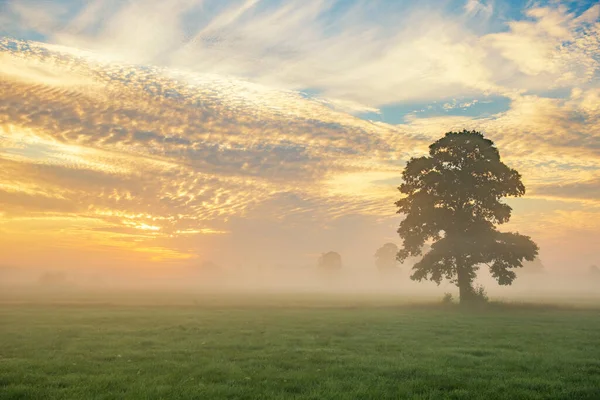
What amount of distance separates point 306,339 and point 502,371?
38.4 ft

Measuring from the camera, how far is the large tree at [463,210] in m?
48.1

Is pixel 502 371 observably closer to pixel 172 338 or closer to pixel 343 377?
pixel 343 377

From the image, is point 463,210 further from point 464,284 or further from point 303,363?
point 303,363

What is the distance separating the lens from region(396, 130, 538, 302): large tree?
158 feet

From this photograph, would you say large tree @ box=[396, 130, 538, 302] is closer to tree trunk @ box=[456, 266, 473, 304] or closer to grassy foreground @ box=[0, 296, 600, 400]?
tree trunk @ box=[456, 266, 473, 304]

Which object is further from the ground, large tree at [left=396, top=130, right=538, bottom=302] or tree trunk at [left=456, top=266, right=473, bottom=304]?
large tree at [left=396, top=130, right=538, bottom=302]

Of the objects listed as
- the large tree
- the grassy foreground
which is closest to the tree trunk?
the large tree

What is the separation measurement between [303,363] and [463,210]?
38.1 meters

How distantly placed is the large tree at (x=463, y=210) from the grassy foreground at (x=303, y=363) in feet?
62.0

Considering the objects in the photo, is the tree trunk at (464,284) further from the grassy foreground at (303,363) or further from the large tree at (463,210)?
the grassy foreground at (303,363)

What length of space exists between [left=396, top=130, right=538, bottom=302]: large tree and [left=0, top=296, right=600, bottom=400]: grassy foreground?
18894 mm

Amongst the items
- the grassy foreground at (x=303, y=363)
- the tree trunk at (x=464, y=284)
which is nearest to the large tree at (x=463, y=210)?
the tree trunk at (x=464, y=284)

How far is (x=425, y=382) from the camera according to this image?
536 inches

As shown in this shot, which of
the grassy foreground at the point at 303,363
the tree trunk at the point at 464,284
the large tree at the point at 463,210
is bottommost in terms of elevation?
the grassy foreground at the point at 303,363
